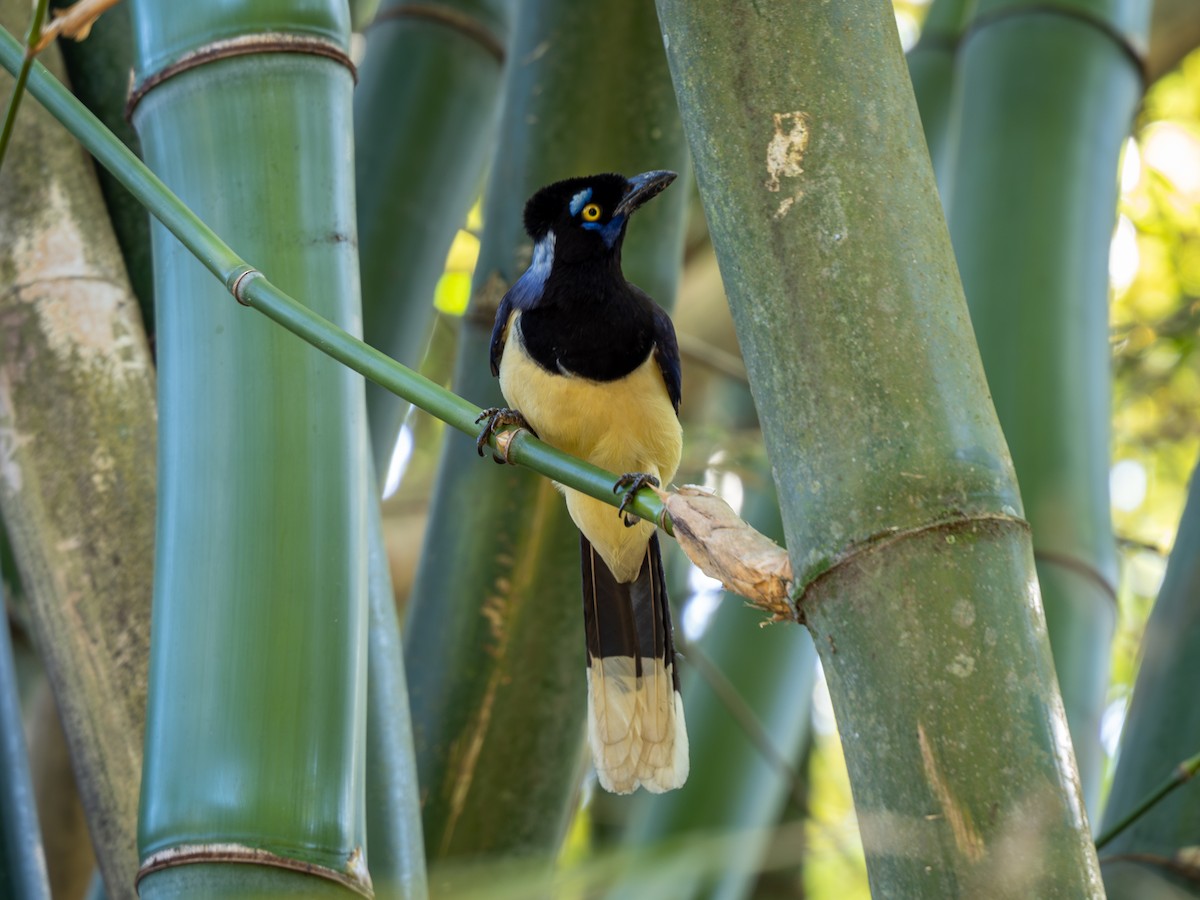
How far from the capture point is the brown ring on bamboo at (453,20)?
285cm

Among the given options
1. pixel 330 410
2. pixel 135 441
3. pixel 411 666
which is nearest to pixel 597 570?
pixel 411 666

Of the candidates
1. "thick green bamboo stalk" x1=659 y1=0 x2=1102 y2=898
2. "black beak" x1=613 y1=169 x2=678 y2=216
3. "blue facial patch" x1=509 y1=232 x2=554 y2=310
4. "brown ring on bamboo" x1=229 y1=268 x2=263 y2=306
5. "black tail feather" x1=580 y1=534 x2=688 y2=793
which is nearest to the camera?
"thick green bamboo stalk" x1=659 y1=0 x2=1102 y2=898

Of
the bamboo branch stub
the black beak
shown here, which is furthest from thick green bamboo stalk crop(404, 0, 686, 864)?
the bamboo branch stub

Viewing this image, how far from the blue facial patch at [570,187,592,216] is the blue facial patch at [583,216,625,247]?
0.03 meters

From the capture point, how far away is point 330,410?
4.95 feet

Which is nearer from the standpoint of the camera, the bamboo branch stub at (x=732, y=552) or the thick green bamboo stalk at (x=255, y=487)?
the bamboo branch stub at (x=732, y=552)

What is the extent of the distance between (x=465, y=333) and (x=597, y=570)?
609mm

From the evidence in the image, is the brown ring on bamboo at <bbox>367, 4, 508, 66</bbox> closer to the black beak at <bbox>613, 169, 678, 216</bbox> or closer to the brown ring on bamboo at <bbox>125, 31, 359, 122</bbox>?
the black beak at <bbox>613, 169, 678, 216</bbox>

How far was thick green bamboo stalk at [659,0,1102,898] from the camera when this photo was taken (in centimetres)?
99

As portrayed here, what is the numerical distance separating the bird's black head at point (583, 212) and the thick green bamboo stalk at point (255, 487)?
81 centimetres

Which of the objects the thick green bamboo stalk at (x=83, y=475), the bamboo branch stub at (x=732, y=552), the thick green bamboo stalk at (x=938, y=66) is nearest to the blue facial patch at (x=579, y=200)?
the thick green bamboo stalk at (x=83, y=475)

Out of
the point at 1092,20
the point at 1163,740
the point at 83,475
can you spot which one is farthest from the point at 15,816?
the point at 1092,20

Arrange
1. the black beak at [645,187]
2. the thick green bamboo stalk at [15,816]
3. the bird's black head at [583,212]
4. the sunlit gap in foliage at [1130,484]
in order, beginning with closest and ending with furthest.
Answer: the thick green bamboo stalk at [15,816]
the black beak at [645,187]
the bird's black head at [583,212]
the sunlit gap in foliage at [1130,484]

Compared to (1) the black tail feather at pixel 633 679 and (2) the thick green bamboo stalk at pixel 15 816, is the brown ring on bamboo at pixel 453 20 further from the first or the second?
(2) the thick green bamboo stalk at pixel 15 816
